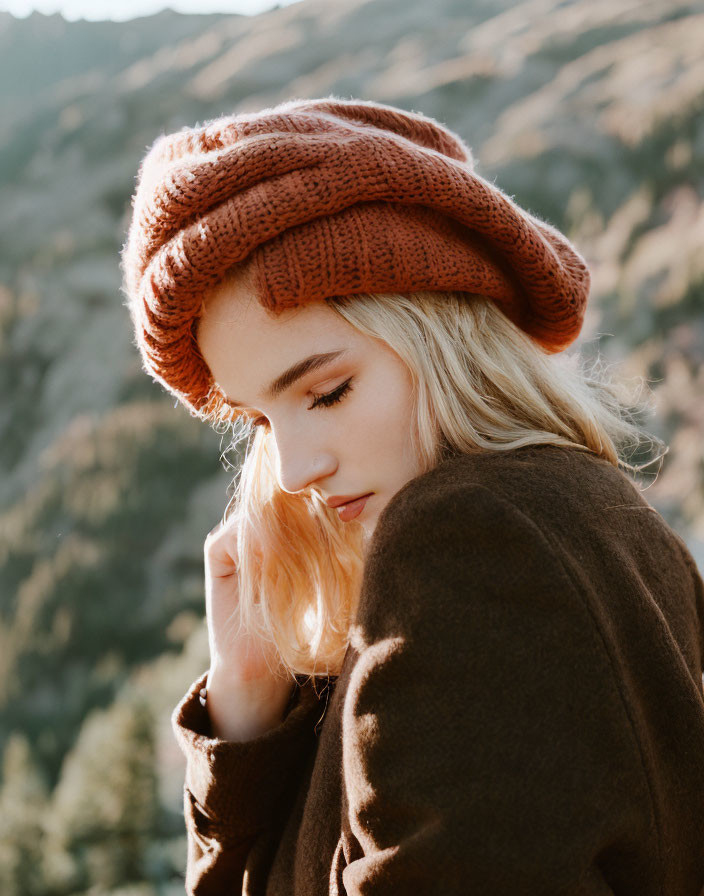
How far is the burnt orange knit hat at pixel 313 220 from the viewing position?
1237 millimetres

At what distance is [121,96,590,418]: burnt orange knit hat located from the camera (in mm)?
1237

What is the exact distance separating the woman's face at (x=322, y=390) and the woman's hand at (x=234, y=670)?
0.53 meters

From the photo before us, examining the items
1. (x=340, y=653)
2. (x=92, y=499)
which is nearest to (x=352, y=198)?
(x=340, y=653)

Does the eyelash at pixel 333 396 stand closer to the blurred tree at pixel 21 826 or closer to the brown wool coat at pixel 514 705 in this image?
the brown wool coat at pixel 514 705

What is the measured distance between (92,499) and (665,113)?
954 centimetres

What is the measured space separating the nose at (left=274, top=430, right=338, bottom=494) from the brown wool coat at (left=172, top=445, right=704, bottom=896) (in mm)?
223

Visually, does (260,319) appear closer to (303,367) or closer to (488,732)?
(303,367)

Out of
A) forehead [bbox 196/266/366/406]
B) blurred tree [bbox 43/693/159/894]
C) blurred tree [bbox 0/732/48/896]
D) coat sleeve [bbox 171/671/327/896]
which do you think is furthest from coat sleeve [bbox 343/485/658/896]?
blurred tree [bbox 0/732/48/896]

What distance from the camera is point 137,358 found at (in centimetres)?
1223

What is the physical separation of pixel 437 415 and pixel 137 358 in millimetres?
11568

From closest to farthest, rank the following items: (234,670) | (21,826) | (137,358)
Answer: (234,670)
(21,826)
(137,358)

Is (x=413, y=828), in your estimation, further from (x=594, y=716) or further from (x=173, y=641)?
(x=173, y=641)

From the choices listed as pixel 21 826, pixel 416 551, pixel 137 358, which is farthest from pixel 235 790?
pixel 137 358

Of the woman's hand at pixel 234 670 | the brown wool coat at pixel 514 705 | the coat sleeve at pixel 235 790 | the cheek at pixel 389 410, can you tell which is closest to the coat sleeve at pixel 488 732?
the brown wool coat at pixel 514 705
